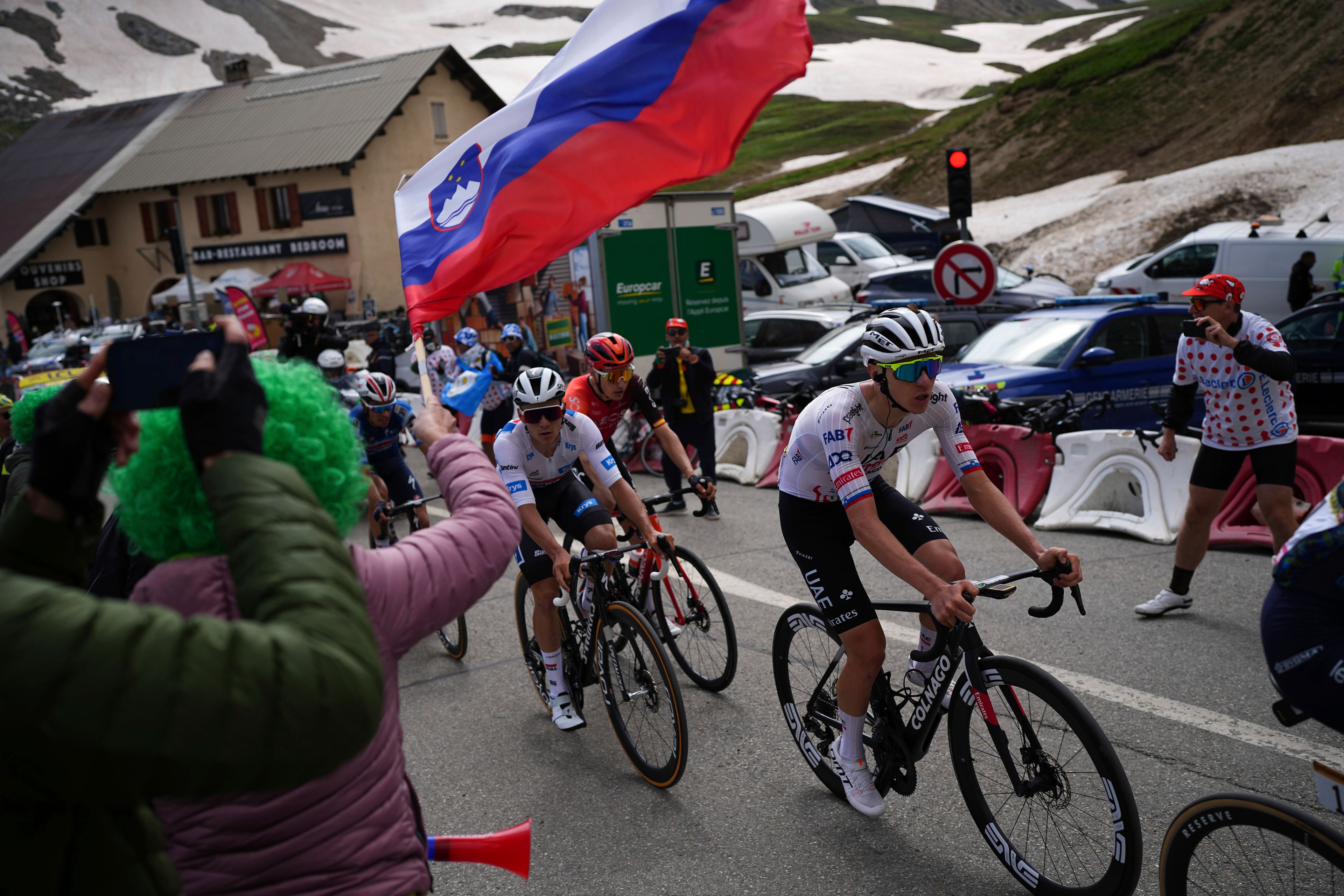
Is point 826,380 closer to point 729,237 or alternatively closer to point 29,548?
point 729,237

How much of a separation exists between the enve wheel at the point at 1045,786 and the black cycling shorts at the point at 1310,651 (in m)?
0.59

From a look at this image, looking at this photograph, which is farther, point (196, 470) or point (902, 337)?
point (902, 337)

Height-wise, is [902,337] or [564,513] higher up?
[902,337]

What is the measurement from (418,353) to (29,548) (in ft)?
5.17

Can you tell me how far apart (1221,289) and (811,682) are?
3.47 meters

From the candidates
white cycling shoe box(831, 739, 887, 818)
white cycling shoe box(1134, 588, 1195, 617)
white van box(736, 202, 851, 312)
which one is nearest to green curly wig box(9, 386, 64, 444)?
white cycling shoe box(831, 739, 887, 818)

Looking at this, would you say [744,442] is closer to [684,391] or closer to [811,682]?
[684,391]

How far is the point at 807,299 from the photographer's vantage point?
24.0 metres

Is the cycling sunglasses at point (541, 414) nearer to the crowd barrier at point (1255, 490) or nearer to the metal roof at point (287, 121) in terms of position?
the crowd barrier at point (1255, 490)

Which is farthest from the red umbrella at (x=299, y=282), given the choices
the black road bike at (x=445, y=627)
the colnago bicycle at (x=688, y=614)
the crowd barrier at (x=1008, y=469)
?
the colnago bicycle at (x=688, y=614)

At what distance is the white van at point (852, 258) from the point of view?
27359 mm

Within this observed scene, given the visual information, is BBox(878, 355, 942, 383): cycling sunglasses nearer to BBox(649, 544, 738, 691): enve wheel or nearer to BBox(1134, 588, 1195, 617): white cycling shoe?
BBox(649, 544, 738, 691): enve wheel

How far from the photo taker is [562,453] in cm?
565

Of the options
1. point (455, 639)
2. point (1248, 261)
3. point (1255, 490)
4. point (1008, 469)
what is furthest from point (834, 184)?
point (455, 639)
